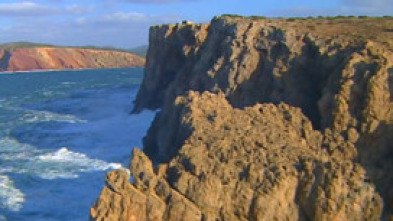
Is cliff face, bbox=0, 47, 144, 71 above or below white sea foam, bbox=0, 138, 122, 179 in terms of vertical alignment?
below

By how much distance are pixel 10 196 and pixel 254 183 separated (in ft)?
53.0

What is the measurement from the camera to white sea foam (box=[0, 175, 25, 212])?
25859mm

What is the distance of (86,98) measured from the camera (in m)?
73.8

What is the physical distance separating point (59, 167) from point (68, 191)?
528 cm

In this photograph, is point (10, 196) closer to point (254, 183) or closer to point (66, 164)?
point (66, 164)

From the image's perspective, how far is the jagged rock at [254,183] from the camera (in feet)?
50.4

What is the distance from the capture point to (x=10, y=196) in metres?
27.5

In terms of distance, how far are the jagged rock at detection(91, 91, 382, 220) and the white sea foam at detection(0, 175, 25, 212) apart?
37.2 feet

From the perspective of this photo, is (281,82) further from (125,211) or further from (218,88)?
(125,211)

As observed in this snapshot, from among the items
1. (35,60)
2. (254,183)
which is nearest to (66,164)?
(254,183)

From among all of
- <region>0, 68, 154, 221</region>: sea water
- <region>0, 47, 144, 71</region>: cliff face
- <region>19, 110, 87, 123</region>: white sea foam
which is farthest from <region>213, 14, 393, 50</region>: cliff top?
<region>0, 47, 144, 71</region>: cliff face

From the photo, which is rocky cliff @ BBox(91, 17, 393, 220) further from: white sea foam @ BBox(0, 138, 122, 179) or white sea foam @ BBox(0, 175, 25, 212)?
white sea foam @ BBox(0, 175, 25, 212)

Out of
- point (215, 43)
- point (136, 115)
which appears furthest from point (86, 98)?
point (215, 43)

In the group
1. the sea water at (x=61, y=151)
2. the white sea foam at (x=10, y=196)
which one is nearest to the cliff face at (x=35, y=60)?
the sea water at (x=61, y=151)
